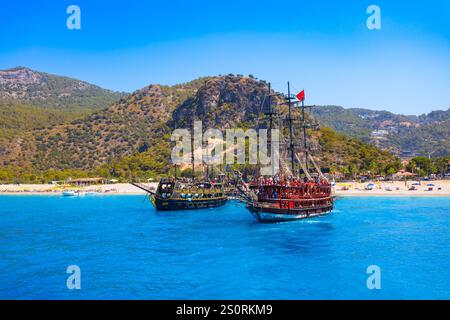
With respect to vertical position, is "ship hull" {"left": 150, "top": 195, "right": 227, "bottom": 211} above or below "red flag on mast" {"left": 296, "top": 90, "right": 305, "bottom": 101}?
below

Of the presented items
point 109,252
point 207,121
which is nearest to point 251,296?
point 109,252

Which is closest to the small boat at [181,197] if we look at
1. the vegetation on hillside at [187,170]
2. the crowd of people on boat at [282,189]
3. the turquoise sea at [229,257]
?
the turquoise sea at [229,257]

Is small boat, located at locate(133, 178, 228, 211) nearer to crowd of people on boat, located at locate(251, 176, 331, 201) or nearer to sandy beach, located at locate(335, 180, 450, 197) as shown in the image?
crowd of people on boat, located at locate(251, 176, 331, 201)

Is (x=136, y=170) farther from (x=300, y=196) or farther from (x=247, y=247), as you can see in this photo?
(x=247, y=247)

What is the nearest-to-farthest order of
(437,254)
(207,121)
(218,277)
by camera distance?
(218,277), (437,254), (207,121)

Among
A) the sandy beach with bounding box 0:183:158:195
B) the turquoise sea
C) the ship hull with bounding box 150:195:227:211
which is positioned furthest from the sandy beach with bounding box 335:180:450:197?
the sandy beach with bounding box 0:183:158:195

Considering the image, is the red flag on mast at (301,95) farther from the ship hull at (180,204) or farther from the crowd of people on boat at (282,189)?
the ship hull at (180,204)

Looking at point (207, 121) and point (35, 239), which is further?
point (207, 121)
